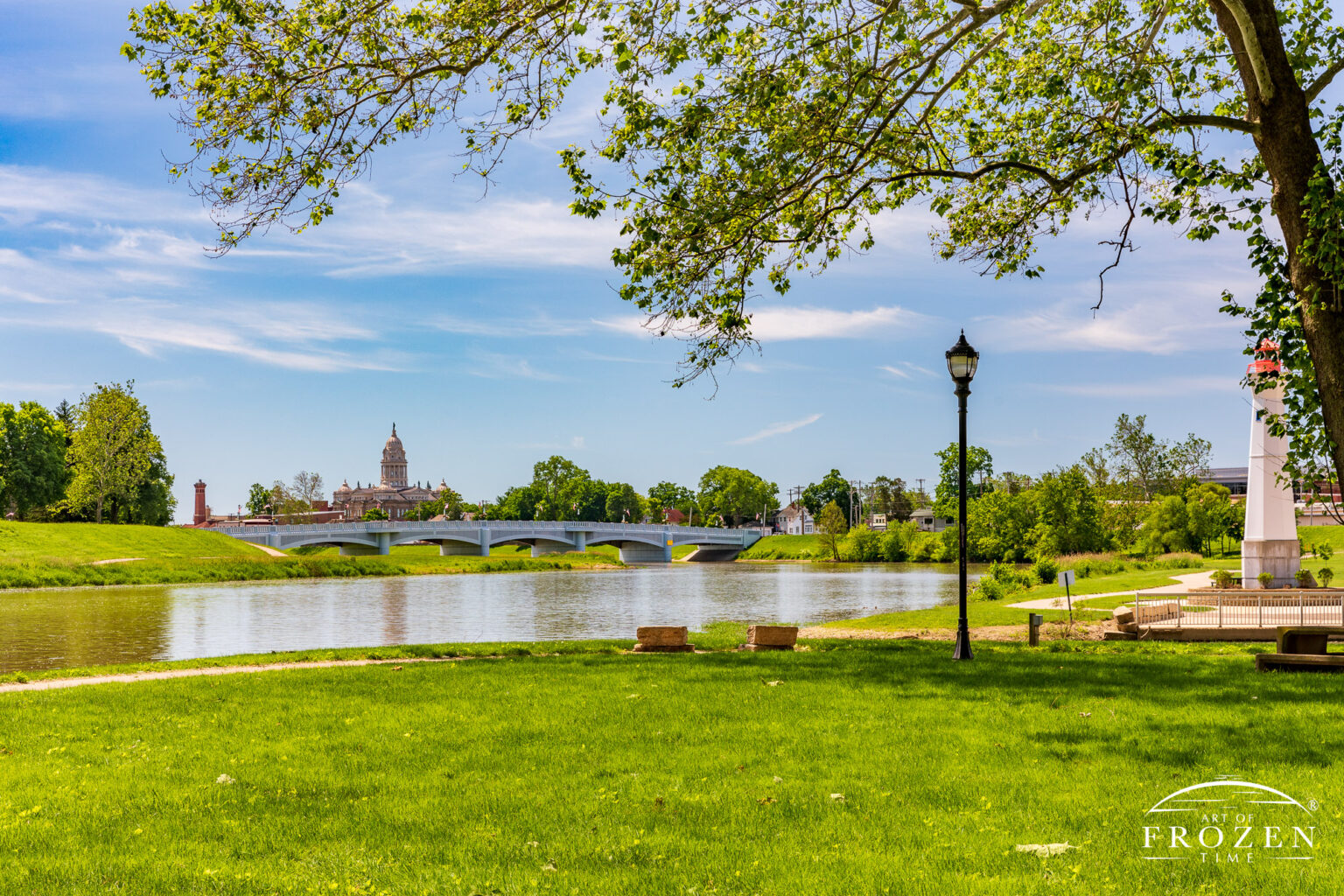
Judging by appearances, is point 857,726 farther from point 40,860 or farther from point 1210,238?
point 1210,238

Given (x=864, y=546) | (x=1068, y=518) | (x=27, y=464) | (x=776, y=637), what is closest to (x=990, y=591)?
(x=776, y=637)

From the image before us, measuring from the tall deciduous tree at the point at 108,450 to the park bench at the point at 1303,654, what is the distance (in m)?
77.6

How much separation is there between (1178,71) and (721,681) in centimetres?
1052

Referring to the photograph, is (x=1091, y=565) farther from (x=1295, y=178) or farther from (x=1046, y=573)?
Answer: (x=1295, y=178)

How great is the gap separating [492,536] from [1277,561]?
247 feet

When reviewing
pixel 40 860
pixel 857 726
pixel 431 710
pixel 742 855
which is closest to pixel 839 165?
pixel 857 726

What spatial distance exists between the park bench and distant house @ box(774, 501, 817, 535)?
149 meters

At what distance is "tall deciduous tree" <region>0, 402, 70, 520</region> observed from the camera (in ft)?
234

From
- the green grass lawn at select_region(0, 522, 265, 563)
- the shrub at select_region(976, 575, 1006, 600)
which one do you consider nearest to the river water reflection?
the shrub at select_region(976, 575, 1006, 600)

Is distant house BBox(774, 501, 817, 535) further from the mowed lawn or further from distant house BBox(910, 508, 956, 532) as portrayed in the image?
the mowed lawn

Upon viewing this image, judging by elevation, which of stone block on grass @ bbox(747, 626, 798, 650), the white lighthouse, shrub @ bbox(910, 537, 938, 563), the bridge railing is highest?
the white lighthouse

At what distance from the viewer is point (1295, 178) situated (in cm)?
918

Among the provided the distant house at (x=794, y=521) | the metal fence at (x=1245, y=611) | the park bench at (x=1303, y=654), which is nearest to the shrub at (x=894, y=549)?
the metal fence at (x=1245, y=611)

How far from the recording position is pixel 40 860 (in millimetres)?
5152
